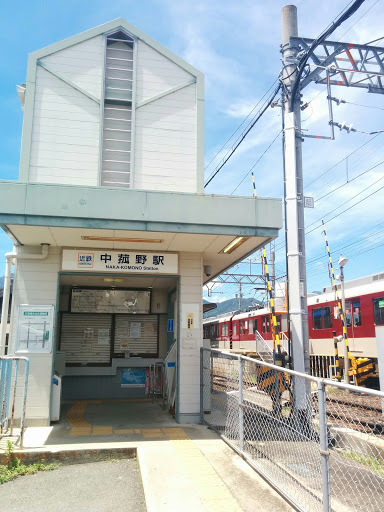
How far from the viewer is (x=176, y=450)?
5945mm

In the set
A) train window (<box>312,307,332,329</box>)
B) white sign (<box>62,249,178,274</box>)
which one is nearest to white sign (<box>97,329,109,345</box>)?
white sign (<box>62,249,178,274</box>)

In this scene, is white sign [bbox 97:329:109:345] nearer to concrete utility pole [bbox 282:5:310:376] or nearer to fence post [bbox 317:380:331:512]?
concrete utility pole [bbox 282:5:310:376]

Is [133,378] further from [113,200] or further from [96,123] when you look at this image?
[96,123]

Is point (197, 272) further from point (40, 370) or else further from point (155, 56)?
point (155, 56)

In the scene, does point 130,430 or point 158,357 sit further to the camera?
point 158,357

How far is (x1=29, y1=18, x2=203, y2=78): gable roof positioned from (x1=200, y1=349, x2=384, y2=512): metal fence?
6054 mm

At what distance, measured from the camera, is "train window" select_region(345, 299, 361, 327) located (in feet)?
50.3

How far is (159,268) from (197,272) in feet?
2.56

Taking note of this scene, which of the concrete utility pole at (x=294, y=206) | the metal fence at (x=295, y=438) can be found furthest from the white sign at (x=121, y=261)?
the concrete utility pole at (x=294, y=206)

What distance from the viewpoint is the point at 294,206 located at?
778cm

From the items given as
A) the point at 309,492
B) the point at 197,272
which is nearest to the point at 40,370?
the point at 197,272

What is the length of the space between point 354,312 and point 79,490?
12.9m

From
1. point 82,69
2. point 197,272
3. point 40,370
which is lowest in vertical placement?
point 40,370

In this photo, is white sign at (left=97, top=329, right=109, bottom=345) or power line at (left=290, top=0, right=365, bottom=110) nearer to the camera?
power line at (left=290, top=0, right=365, bottom=110)
